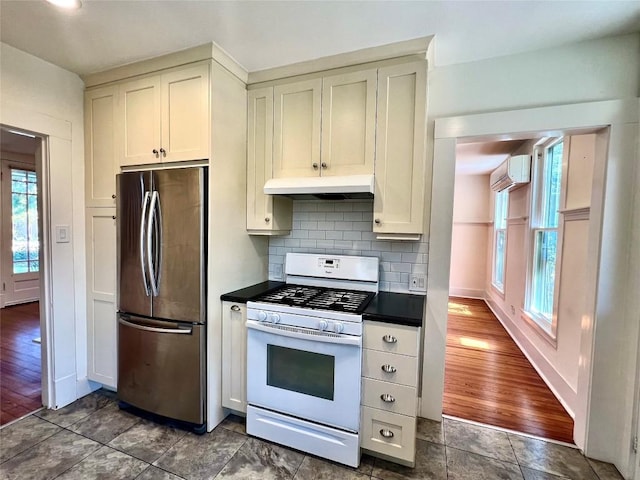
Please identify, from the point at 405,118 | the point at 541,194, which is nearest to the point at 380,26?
the point at 405,118

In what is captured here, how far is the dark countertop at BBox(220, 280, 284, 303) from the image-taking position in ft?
6.59

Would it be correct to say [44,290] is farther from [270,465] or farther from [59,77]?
[270,465]

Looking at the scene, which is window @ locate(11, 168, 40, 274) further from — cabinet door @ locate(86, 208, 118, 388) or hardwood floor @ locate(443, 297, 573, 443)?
hardwood floor @ locate(443, 297, 573, 443)

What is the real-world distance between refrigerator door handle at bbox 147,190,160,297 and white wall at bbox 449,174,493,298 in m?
5.69

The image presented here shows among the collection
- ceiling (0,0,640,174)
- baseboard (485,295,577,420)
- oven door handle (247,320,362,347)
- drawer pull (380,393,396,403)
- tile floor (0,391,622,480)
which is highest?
ceiling (0,0,640,174)

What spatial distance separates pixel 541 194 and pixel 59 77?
468cm

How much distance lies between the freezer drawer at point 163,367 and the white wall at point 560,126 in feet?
5.27

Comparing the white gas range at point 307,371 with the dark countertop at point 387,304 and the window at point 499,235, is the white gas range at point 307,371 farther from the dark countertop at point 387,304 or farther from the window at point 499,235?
the window at point 499,235

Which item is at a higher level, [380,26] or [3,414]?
[380,26]

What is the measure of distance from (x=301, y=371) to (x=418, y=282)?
1036 mm

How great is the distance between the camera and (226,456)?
1.81m

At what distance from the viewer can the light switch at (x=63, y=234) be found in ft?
7.26

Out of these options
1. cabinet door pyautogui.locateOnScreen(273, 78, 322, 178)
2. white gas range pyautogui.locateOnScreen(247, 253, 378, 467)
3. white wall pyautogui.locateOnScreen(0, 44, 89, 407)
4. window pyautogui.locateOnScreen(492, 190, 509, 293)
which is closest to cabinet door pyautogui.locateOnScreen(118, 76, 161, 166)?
white wall pyautogui.locateOnScreen(0, 44, 89, 407)

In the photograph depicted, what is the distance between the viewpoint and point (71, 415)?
7.13ft
